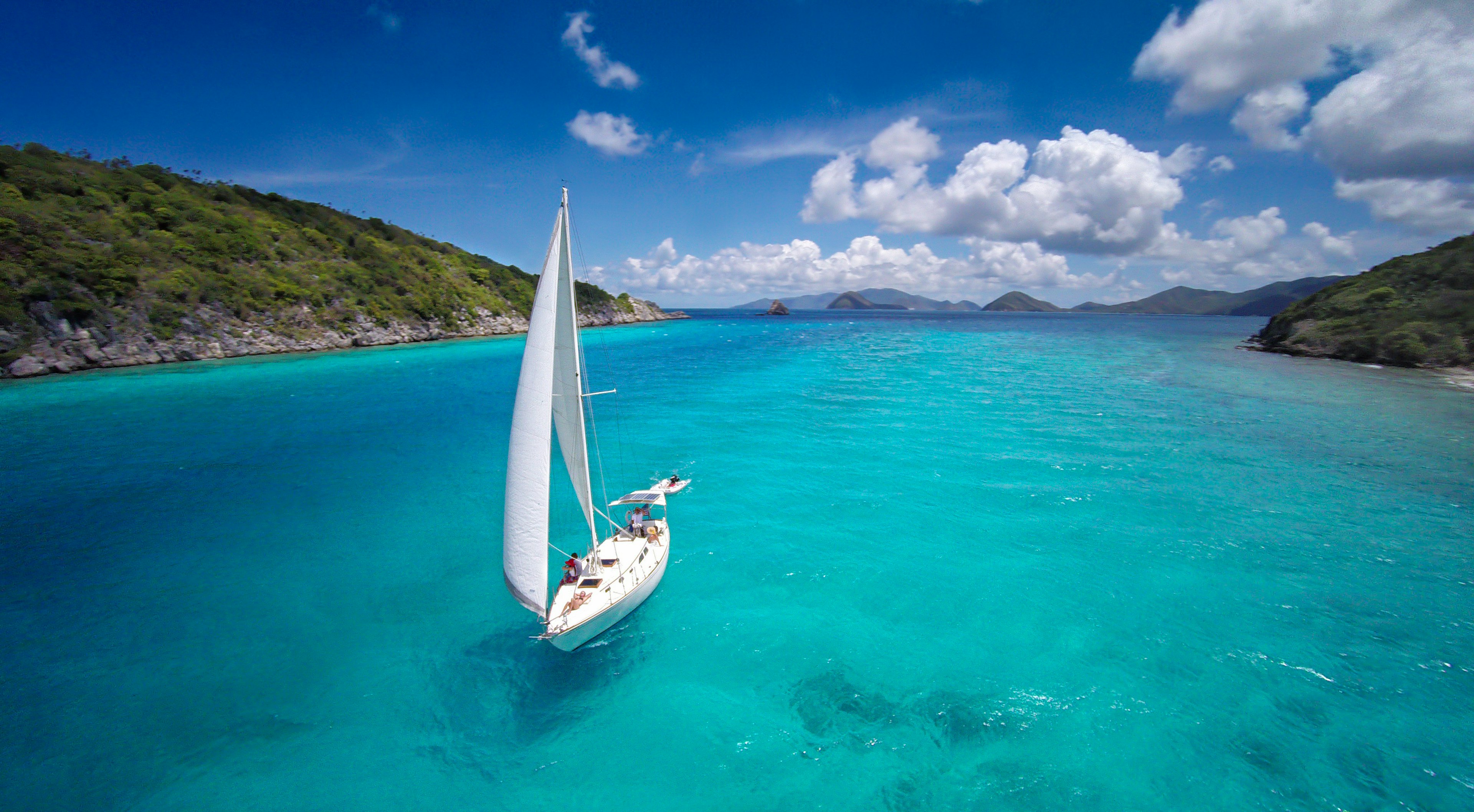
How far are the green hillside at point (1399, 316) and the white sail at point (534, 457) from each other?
93587 mm

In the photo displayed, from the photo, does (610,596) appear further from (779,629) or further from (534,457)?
(779,629)

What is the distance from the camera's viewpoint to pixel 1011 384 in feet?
177

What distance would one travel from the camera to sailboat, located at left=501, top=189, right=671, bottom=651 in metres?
12.3

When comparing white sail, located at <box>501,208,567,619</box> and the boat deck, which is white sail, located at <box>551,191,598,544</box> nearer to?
white sail, located at <box>501,208,567,619</box>

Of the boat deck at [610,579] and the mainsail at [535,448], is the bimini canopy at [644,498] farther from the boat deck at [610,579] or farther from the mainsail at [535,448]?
the mainsail at [535,448]

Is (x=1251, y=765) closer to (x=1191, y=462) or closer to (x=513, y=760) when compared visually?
(x=513, y=760)

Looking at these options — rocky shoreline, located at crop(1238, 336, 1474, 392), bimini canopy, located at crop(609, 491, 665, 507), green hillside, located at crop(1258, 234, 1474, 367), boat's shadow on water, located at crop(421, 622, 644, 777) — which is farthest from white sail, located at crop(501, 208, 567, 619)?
green hillside, located at crop(1258, 234, 1474, 367)

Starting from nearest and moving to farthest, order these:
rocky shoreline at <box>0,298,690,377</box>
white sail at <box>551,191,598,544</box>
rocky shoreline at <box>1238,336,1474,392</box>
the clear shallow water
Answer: the clear shallow water, white sail at <box>551,191,598,544</box>, rocky shoreline at <box>1238,336,1474,392</box>, rocky shoreline at <box>0,298,690,377</box>

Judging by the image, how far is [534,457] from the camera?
12461 mm

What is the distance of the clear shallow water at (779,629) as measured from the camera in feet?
35.5

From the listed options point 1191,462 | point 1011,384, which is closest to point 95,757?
point 1191,462

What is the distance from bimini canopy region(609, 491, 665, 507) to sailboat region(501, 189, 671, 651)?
14.2 feet

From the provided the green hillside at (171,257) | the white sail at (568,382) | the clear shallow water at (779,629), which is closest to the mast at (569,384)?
the white sail at (568,382)

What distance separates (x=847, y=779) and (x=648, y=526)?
9260 millimetres
